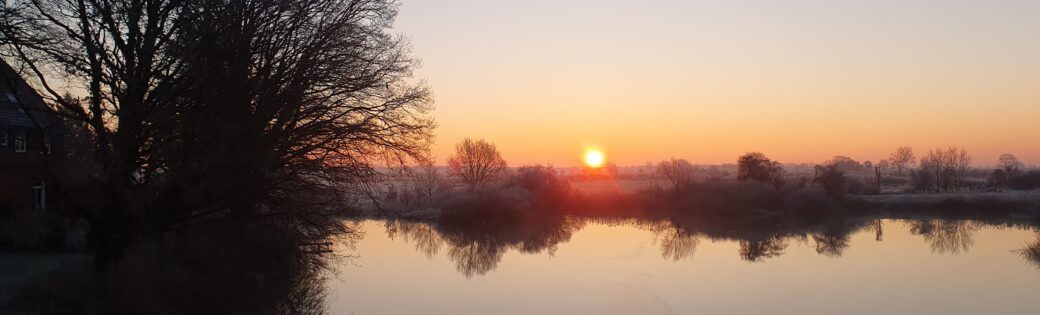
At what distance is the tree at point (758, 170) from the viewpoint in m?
49.1

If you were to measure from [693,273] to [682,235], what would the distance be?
12.2 metres

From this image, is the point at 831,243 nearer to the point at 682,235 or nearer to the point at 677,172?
the point at 682,235

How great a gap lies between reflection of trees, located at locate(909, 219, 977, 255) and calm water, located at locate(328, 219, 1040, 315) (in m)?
0.09

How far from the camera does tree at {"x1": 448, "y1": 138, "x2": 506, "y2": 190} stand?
5488 cm

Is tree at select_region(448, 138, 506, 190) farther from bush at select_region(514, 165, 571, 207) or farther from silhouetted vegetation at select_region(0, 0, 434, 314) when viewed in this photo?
silhouetted vegetation at select_region(0, 0, 434, 314)

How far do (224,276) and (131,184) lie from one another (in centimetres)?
506

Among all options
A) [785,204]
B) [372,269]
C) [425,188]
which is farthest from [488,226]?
[785,204]

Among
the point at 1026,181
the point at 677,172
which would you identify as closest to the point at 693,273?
the point at 677,172

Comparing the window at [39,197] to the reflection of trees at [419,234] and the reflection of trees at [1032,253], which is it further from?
the reflection of trees at [1032,253]

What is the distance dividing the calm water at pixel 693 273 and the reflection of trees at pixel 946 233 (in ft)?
A: 0.31

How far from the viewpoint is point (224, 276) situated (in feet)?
53.0

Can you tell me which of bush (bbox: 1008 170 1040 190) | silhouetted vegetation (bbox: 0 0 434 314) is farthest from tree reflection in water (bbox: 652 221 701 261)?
bush (bbox: 1008 170 1040 190)

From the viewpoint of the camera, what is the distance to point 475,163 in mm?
55406

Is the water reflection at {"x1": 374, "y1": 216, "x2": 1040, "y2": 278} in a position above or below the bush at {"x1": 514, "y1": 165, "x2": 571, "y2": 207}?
below
